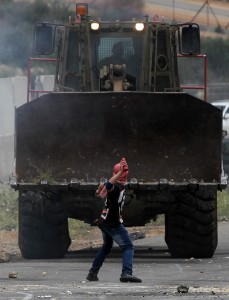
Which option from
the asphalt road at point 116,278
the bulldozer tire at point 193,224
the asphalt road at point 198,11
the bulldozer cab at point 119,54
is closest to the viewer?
the asphalt road at point 116,278

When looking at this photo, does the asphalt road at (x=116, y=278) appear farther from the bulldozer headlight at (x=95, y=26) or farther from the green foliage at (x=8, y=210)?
the green foliage at (x=8, y=210)

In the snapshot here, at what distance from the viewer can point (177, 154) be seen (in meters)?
18.9

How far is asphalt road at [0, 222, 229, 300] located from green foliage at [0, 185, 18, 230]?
13.6 ft

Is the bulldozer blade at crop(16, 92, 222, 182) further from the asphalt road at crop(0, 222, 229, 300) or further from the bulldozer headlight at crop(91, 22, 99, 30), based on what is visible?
the bulldozer headlight at crop(91, 22, 99, 30)

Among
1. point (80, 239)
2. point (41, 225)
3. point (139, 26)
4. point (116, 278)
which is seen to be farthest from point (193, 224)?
point (80, 239)

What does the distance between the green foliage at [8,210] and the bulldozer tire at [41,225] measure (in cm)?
563

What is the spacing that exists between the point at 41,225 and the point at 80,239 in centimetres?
497

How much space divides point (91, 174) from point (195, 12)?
3220 cm

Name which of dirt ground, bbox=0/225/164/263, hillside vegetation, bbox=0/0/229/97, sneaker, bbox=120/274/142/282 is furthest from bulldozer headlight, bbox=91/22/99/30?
hillside vegetation, bbox=0/0/229/97

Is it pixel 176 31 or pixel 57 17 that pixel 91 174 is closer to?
pixel 176 31

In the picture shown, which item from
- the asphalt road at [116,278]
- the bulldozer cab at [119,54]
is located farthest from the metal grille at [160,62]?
the asphalt road at [116,278]

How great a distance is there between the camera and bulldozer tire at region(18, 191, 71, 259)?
62.5 ft

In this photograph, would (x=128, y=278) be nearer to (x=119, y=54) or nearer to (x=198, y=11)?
(x=119, y=54)

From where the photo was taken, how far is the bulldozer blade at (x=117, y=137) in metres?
18.8
